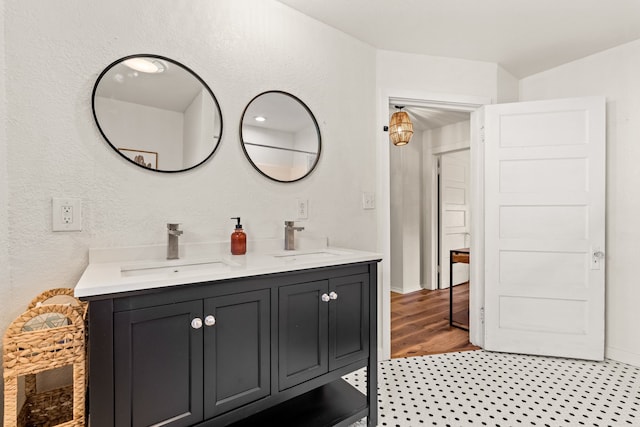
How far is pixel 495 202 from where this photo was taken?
261 centimetres

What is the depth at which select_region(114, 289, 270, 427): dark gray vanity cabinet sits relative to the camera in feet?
3.33

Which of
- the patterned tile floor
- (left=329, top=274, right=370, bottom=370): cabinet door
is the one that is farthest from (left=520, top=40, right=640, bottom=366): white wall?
(left=329, top=274, right=370, bottom=370): cabinet door

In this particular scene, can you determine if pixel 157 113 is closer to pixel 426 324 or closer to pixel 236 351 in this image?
pixel 236 351

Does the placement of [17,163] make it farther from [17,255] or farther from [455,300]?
[455,300]

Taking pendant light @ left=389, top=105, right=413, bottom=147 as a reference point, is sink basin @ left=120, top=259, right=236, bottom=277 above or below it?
below

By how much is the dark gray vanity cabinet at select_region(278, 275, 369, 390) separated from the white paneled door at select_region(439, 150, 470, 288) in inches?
136

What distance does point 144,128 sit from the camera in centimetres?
152

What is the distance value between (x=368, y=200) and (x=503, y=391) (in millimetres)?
1478

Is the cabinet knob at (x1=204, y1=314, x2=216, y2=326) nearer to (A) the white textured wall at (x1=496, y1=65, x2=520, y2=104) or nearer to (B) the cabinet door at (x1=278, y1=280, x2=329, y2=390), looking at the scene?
(B) the cabinet door at (x1=278, y1=280, x2=329, y2=390)

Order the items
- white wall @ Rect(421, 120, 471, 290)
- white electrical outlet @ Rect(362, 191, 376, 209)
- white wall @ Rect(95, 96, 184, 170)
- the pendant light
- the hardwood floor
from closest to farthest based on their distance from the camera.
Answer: white wall @ Rect(95, 96, 184, 170), white electrical outlet @ Rect(362, 191, 376, 209), the hardwood floor, the pendant light, white wall @ Rect(421, 120, 471, 290)

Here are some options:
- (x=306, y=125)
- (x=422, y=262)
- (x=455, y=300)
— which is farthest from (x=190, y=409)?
(x=422, y=262)

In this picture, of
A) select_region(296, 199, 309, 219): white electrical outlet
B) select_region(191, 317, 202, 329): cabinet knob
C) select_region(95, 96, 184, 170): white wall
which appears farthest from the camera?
select_region(296, 199, 309, 219): white electrical outlet

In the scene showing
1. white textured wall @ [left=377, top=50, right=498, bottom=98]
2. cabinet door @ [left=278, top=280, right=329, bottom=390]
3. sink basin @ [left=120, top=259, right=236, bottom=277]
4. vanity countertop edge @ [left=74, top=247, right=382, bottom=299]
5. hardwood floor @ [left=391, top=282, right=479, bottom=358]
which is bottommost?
hardwood floor @ [left=391, top=282, right=479, bottom=358]

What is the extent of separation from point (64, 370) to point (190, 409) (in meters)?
0.69
